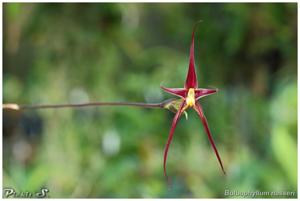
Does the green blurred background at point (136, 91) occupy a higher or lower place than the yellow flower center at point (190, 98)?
lower

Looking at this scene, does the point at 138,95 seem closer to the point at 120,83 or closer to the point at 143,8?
the point at 120,83

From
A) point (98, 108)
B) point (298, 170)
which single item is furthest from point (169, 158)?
point (298, 170)

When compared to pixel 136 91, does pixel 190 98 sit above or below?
above

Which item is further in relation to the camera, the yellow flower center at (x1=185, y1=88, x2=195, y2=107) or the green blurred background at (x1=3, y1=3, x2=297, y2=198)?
the green blurred background at (x1=3, y1=3, x2=297, y2=198)

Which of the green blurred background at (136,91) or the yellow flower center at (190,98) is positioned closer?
the yellow flower center at (190,98)

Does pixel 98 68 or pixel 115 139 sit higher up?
pixel 98 68

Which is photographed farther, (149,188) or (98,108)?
(98,108)

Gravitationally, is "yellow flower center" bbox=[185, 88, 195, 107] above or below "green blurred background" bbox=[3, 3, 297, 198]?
above

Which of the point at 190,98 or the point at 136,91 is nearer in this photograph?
the point at 190,98
